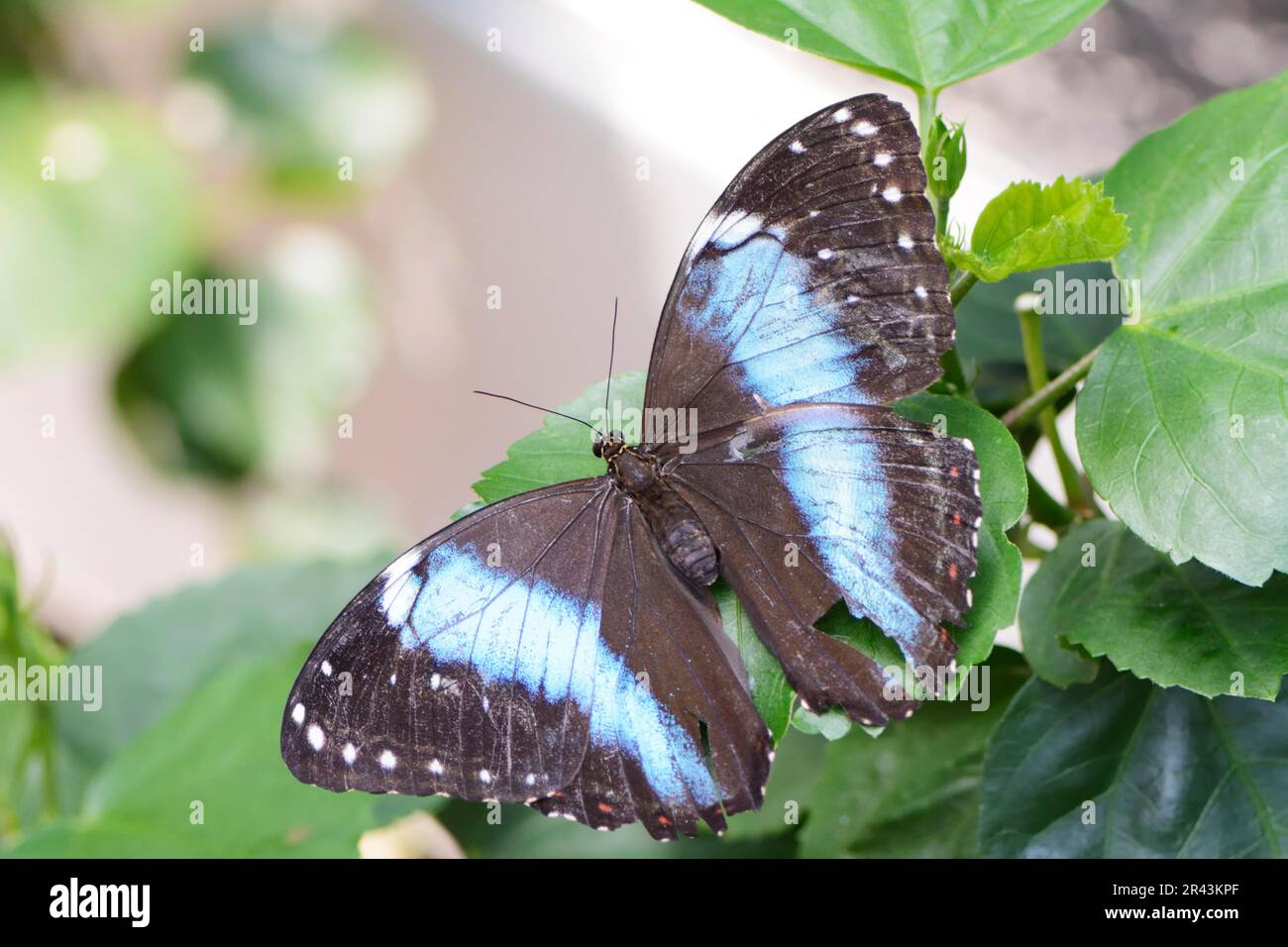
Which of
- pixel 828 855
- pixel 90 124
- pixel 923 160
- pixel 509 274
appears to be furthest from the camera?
pixel 509 274

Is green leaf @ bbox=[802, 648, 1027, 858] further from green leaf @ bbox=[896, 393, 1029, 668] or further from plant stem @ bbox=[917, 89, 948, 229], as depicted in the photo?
plant stem @ bbox=[917, 89, 948, 229]

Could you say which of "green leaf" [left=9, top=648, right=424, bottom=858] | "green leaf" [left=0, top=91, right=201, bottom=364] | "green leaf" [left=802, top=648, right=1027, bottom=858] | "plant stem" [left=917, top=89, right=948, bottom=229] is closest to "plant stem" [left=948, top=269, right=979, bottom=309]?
"plant stem" [left=917, top=89, right=948, bottom=229]

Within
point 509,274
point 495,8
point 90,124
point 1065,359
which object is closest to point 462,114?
point 495,8

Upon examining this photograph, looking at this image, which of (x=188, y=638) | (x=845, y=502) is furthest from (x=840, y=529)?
(x=188, y=638)

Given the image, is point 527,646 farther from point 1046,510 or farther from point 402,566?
point 1046,510

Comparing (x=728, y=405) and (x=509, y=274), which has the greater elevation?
(x=509, y=274)

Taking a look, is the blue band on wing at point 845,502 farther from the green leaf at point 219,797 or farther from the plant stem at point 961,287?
the green leaf at point 219,797
